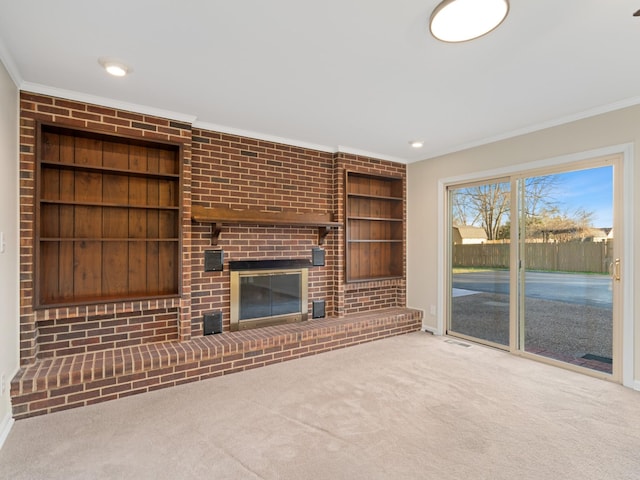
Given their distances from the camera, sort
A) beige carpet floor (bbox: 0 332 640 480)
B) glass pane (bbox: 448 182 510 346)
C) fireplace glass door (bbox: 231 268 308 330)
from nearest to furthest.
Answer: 1. beige carpet floor (bbox: 0 332 640 480)
2. fireplace glass door (bbox: 231 268 308 330)
3. glass pane (bbox: 448 182 510 346)

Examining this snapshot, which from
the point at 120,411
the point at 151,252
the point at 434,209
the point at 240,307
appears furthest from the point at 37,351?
the point at 434,209

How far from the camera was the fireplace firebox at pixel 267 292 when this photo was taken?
369cm

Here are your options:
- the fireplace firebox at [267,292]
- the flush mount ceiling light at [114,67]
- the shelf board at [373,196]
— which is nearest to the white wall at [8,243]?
the flush mount ceiling light at [114,67]

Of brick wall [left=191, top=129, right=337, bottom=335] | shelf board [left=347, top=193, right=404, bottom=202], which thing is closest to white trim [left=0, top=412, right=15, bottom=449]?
brick wall [left=191, top=129, right=337, bottom=335]

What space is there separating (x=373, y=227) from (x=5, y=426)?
13.2 feet

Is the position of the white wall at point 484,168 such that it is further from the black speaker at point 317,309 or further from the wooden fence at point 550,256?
the black speaker at point 317,309

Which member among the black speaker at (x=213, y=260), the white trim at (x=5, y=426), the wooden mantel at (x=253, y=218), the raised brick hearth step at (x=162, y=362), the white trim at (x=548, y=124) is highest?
the white trim at (x=548, y=124)

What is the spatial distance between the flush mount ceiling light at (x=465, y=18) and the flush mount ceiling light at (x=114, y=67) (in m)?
1.97

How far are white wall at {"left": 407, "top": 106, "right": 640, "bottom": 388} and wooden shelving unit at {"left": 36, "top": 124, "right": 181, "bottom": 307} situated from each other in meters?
3.11

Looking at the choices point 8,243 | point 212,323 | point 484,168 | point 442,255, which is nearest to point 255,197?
point 212,323

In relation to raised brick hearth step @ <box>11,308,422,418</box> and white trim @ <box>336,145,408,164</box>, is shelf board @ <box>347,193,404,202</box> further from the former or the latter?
raised brick hearth step @ <box>11,308,422,418</box>

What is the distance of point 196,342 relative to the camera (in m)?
3.24

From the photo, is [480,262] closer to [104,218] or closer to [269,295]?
[269,295]

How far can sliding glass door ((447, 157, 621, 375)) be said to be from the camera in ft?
10.2
